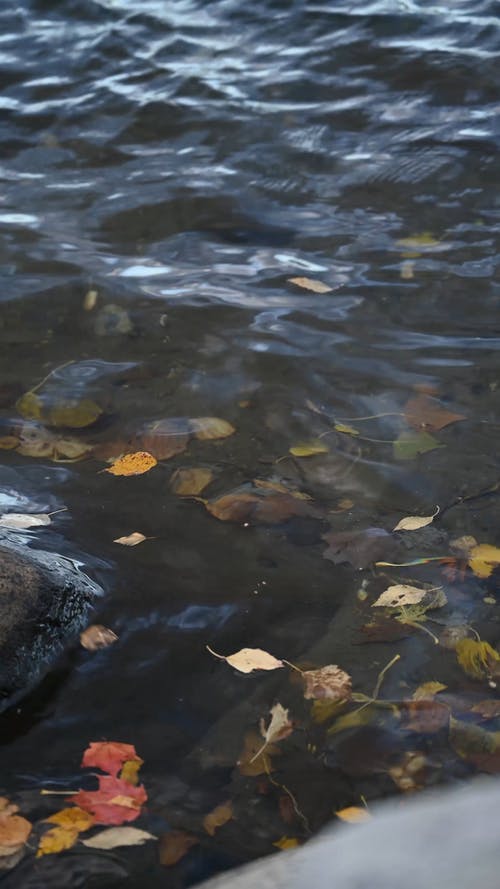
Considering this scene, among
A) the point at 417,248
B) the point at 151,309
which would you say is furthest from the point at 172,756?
the point at 417,248

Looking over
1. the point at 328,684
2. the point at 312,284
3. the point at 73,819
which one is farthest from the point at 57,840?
the point at 312,284

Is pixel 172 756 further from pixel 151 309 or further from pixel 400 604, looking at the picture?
pixel 151 309

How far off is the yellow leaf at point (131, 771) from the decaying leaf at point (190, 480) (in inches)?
44.4

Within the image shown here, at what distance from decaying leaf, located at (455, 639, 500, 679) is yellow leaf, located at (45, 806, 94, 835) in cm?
100

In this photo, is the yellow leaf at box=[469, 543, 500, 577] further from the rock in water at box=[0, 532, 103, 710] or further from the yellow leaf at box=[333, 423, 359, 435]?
the rock in water at box=[0, 532, 103, 710]

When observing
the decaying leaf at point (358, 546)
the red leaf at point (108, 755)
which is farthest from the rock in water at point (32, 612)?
the decaying leaf at point (358, 546)

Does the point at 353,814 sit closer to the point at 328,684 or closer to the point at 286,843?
the point at 286,843

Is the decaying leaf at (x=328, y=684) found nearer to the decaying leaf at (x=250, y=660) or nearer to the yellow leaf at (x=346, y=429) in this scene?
the decaying leaf at (x=250, y=660)

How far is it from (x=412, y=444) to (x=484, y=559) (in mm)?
675

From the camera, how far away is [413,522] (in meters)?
3.13

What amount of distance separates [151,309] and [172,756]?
2.57m

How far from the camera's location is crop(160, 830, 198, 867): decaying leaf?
2.09m

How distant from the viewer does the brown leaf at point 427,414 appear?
363 centimetres

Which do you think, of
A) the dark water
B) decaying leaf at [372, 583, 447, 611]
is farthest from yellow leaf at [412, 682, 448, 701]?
decaying leaf at [372, 583, 447, 611]
